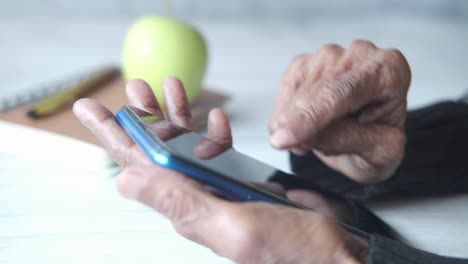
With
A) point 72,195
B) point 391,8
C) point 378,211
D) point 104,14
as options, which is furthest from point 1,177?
point 391,8

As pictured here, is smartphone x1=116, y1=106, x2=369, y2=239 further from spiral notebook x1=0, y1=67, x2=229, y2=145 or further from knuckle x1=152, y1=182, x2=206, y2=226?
spiral notebook x1=0, y1=67, x2=229, y2=145

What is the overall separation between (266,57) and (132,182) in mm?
925

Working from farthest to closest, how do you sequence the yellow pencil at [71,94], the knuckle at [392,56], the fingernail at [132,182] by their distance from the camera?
the yellow pencil at [71,94] < the knuckle at [392,56] < the fingernail at [132,182]

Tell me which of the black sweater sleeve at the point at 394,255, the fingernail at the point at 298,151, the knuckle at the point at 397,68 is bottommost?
the fingernail at the point at 298,151

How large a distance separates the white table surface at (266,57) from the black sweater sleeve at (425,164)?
17mm

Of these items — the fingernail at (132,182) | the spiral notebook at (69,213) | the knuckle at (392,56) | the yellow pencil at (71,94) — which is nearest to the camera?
the fingernail at (132,182)

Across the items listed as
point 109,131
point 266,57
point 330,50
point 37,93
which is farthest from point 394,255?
point 266,57

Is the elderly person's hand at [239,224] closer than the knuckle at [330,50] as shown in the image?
Yes

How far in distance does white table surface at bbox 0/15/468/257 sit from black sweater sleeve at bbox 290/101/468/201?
0.06 feet

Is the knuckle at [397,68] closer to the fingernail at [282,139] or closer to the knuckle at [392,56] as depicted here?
the knuckle at [392,56]

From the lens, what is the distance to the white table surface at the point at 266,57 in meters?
0.60

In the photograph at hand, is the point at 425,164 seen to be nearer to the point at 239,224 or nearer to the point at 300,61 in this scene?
the point at 300,61

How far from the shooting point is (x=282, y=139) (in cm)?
51

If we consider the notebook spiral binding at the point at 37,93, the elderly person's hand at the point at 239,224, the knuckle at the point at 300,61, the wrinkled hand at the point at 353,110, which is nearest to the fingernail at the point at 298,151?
the wrinkled hand at the point at 353,110
